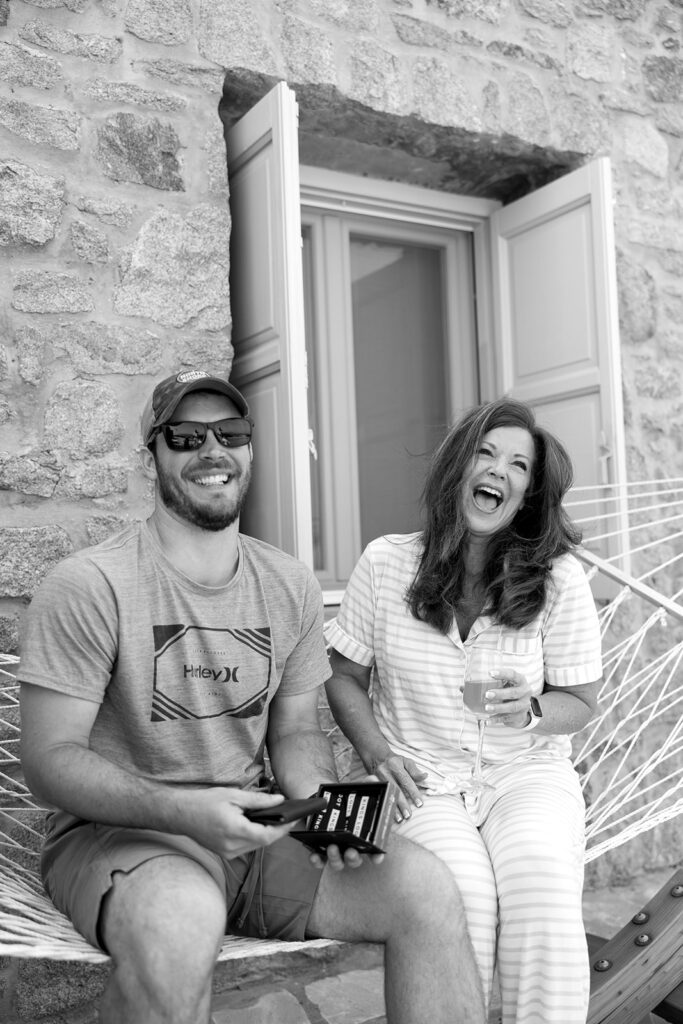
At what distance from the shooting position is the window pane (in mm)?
3551

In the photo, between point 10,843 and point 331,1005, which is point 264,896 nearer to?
point 10,843

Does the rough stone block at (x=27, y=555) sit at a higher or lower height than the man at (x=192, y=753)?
higher

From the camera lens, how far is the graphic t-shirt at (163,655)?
1.54 m

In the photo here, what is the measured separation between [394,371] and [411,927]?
241cm

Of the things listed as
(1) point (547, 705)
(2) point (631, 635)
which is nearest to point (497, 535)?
(1) point (547, 705)

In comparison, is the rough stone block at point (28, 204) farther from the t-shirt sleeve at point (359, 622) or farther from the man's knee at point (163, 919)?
the man's knee at point (163, 919)

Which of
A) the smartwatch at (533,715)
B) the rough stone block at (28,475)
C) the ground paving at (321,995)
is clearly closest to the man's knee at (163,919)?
the smartwatch at (533,715)

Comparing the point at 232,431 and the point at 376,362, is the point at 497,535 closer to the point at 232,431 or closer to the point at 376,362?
the point at 232,431

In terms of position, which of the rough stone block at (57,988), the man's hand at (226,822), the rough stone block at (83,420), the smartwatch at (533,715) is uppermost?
the rough stone block at (83,420)

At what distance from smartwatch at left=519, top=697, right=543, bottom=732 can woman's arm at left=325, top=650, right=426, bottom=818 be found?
208 millimetres

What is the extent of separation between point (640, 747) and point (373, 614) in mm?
1772

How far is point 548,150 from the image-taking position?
3238 millimetres

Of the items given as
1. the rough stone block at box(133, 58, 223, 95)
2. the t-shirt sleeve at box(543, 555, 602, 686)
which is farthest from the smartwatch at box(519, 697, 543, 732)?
the rough stone block at box(133, 58, 223, 95)

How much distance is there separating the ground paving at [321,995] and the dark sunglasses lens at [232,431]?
4.23 feet
